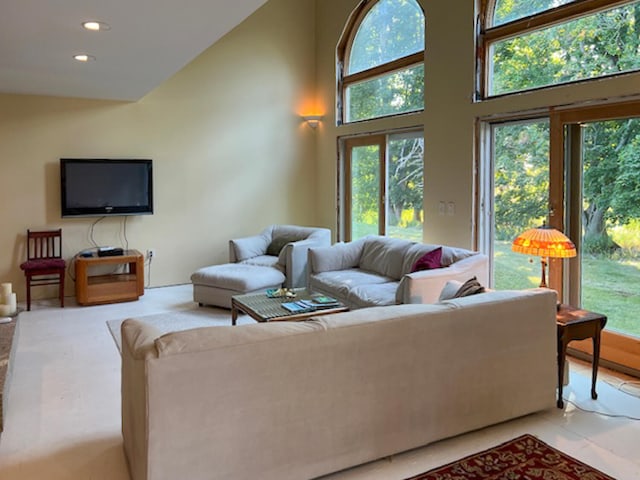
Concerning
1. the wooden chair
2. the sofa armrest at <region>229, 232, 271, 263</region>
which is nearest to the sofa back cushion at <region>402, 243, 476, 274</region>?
the sofa armrest at <region>229, 232, 271, 263</region>

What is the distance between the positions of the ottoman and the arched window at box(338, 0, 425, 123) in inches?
96.6

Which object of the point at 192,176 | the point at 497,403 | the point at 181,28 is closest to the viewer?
the point at 497,403

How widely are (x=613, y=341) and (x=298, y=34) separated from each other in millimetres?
5679

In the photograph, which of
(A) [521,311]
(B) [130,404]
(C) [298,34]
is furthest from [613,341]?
(C) [298,34]

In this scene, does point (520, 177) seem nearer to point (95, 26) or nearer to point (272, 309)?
point (272, 309)

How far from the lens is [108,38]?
350 centimetres

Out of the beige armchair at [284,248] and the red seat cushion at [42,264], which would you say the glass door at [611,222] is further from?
the red seat cushion at [42,264]

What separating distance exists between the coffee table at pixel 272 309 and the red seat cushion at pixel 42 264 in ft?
7.90

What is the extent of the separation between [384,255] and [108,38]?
307 centimetres

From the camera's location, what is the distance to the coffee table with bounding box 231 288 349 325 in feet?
12.3

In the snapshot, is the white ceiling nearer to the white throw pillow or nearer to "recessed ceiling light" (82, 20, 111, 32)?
"recessed ceiling light" (82, 20, 111, 32)

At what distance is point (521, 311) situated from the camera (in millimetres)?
2746

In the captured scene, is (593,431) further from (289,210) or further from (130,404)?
(289,210)

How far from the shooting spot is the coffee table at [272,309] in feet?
12.3
